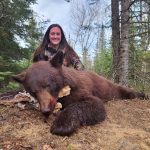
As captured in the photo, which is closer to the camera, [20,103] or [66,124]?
[66,124]

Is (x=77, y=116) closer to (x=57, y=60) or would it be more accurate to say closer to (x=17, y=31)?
(x=57, y=60)

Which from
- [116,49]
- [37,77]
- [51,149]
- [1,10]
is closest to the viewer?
[51,149]

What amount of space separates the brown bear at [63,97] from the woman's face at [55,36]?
59.1 inches

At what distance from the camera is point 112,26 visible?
495 inches

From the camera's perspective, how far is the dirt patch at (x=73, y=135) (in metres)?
4.64

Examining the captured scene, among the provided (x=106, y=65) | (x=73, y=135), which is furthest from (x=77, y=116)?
(x=106, y=65)

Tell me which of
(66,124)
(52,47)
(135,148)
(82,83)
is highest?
(52,47)

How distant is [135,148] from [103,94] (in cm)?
231

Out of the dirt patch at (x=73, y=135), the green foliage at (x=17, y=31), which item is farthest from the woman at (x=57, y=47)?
the green foliage at (x=17, y=31)

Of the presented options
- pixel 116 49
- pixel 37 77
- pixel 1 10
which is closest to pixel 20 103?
pixel 37 77

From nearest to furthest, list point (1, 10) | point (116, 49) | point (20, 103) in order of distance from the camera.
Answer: point (20, 103) < point (116, 49) < point (1, 10)

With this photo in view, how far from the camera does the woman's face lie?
7568 mm

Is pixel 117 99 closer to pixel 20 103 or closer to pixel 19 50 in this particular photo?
pixel 20 103

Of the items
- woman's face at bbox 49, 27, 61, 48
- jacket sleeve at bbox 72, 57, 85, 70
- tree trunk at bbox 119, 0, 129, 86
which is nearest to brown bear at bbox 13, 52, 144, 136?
jacket sleeve at bbox 72, 57, 85, 70
